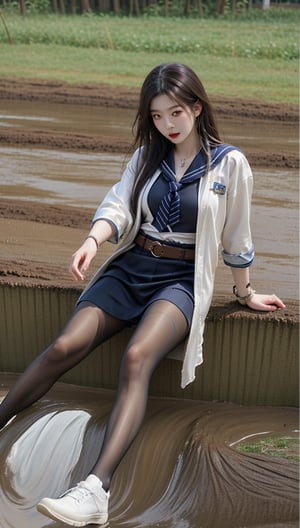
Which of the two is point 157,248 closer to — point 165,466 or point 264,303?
point 264,303

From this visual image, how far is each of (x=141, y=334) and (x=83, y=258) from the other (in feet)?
0.95

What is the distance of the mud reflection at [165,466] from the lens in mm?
2436

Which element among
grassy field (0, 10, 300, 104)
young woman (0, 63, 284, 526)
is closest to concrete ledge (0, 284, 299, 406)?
young woman (0, 63, 284, 526)

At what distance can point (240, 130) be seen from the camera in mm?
8594

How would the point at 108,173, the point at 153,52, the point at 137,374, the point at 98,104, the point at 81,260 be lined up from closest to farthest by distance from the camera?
Result: the point at 137,374, the point at 81,260, the point at 108,173, the point at 98,104, the point at 153,52

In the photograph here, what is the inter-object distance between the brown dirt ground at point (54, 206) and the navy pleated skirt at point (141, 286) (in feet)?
1.53

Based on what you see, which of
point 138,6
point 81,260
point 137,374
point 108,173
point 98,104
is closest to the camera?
point 137,374

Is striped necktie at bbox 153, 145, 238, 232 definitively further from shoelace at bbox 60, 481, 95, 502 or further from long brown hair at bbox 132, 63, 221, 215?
shoelace at bbox 60, 481, 95, 502

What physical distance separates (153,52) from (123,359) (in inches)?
477

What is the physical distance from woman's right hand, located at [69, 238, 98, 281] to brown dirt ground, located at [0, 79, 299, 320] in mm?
593

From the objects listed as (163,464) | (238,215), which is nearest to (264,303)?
(238,215)

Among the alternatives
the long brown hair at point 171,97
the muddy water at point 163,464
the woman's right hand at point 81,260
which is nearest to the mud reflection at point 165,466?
the muddy water at point 163,464

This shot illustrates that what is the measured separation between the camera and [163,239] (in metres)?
2.73

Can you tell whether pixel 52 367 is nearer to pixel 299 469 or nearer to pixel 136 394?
pixel 136 394
